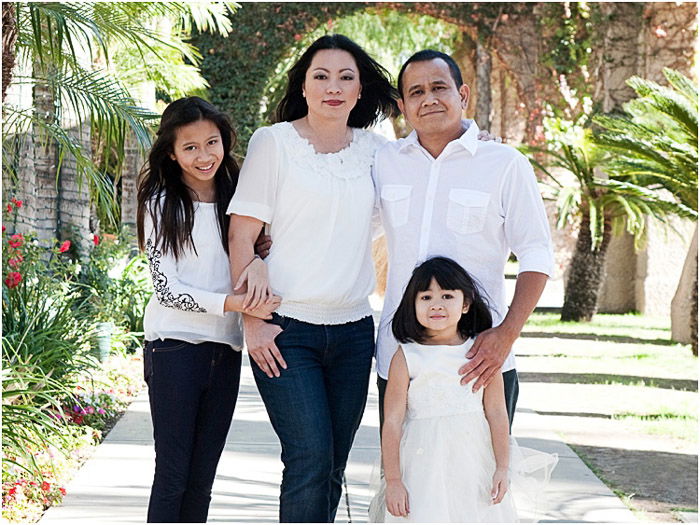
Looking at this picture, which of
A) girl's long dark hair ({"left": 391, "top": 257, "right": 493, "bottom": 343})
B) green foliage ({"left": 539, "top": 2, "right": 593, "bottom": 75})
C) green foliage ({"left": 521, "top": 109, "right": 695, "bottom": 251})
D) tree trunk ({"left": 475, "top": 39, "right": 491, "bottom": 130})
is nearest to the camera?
girl's long dark hair ({"left": 391, "top": 257, "right": 493, "bottom": 343})

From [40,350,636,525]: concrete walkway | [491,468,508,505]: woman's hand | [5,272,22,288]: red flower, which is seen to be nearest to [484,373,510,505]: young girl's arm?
[491,468,508,505]: woman's hand

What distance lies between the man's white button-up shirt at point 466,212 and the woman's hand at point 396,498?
1.19ft

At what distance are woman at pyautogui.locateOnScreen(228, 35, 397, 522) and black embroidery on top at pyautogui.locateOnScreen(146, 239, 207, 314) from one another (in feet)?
0.58

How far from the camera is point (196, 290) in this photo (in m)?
3.36

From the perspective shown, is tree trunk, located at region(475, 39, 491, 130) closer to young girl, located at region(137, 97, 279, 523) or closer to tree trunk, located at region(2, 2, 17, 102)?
tree trunk, located at region(2, 2, 17, 102)

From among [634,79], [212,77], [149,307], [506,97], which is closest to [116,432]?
[149,307]

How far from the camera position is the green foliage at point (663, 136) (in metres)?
9.00

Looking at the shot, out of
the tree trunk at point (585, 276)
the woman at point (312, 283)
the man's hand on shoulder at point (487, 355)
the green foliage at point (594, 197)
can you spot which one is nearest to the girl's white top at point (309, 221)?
the woman at point (312, 283)

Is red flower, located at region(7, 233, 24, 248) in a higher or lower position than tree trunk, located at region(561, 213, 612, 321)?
higher

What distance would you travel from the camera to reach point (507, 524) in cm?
342

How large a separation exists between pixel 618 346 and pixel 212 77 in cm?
751

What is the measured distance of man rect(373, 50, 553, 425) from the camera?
3342 millimetres

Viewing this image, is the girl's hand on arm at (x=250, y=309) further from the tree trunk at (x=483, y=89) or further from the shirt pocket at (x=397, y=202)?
the tree trunk at (x=483, y=89)

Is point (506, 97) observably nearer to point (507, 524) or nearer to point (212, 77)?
point (212, 77)
